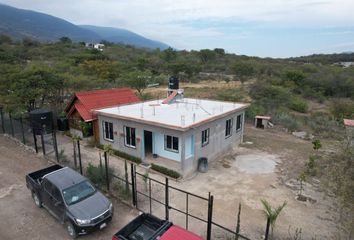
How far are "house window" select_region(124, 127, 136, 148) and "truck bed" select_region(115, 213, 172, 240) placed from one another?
709cm

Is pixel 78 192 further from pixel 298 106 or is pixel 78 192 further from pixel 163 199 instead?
pixel 298 106

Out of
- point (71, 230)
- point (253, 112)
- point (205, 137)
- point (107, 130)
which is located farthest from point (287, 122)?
point (71, 230)

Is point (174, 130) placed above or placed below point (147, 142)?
above

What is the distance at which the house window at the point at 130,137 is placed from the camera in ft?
48.3

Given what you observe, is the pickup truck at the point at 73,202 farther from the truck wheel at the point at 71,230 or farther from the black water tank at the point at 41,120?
the black water tank at the point at 41,120

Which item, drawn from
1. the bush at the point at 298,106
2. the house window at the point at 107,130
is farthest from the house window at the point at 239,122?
the bush at the point at 298,106

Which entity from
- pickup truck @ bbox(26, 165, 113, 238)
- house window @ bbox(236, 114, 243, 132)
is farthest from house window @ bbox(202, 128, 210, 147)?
pickup truck @ bbox(26, 165, 113, 238)

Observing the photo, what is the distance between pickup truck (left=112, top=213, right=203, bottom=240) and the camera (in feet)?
22.2

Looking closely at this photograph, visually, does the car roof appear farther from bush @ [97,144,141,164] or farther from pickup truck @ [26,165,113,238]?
bush @ [97,144,141,164]

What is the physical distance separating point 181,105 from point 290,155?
7808 mm

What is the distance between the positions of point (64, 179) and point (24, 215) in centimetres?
217

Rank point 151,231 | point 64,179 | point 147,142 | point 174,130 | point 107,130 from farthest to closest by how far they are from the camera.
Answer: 1. point 147,142
2. point 107,130
3. point 174,130
4. point 64,179
5. point 151,231

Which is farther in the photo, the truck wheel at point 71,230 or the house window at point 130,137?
the house window at point 130,137

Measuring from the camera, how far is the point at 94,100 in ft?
59.7
